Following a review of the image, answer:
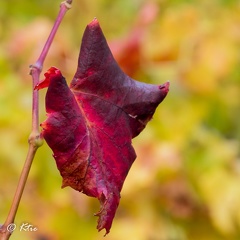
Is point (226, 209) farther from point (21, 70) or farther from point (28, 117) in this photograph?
point (21, 70)

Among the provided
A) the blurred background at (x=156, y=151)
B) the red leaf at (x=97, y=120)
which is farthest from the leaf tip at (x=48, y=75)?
the blurred background at (x=156, y=151)

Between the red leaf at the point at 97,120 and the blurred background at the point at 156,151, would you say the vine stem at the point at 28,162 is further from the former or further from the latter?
the blurred background at the point at 156,151

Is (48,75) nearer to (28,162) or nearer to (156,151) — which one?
(28,162)

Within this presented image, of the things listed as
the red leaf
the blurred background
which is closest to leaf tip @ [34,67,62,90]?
the red leaf

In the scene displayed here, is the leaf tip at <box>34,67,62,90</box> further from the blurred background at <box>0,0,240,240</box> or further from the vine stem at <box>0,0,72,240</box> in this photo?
the blurred background at <box>0,0,240,240</box>

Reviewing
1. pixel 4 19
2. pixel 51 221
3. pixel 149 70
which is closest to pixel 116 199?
pixel 51 221

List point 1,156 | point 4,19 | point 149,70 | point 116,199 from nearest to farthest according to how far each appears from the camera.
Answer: point 116,199
point 1,156
point 149,70
point 4,19

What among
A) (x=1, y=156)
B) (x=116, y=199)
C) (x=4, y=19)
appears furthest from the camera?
(x=4, y=19)
